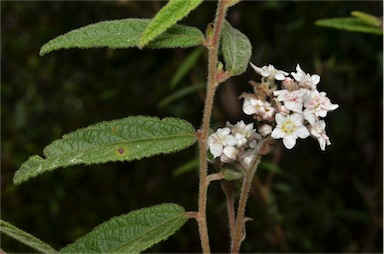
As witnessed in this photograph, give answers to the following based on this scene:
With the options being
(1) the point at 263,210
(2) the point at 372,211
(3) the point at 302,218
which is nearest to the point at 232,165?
(1) the point at 263,210

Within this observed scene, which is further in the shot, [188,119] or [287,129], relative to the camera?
[188,119]

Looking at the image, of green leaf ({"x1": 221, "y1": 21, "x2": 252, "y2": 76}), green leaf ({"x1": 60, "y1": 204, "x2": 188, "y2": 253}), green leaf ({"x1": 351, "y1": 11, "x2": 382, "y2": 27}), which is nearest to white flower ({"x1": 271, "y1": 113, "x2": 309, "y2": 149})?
green leaf ({"x1": 221, "y1": 21, "x2": 252, "y2": 76})

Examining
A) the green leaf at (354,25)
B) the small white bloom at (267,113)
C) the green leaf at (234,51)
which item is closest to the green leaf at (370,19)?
the green leaf at (354,25)

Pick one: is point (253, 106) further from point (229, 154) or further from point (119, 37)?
point (119, 37)

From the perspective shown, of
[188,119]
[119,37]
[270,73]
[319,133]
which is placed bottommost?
[319,133]

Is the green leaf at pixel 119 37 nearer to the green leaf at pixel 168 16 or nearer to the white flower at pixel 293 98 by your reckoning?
the green leaf at pixel 168 16

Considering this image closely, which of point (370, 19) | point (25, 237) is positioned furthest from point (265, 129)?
point (370, 19)
